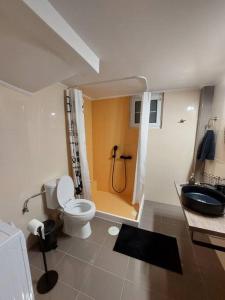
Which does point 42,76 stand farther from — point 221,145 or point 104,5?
point 221,145

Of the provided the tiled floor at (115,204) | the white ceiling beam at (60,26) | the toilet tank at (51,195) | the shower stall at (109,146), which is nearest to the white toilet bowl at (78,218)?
the toilet tank at (51,195)

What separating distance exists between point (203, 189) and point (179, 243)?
88 centimetres

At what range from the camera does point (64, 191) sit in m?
1.97

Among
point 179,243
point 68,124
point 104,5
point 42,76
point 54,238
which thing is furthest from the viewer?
point 68,124

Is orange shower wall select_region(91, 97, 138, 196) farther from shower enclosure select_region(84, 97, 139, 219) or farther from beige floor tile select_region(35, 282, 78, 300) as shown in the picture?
beige floor tile select_region(35, 282, 78, 300)

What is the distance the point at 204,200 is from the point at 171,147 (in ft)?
4.22

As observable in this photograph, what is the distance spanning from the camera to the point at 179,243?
1845 millimetres

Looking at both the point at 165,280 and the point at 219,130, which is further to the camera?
the point at 219,130

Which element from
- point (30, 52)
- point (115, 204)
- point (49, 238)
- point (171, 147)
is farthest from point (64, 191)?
A: point (171, 147)

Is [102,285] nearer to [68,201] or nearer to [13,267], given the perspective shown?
[13,267]

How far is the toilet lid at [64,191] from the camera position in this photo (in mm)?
1868

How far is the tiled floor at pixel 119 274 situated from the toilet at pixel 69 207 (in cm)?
12

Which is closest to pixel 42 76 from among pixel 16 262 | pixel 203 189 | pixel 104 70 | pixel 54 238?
pixel 104 70

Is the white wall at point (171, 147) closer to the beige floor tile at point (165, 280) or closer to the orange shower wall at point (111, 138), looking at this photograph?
the orange shower wall at point (111, 138)
